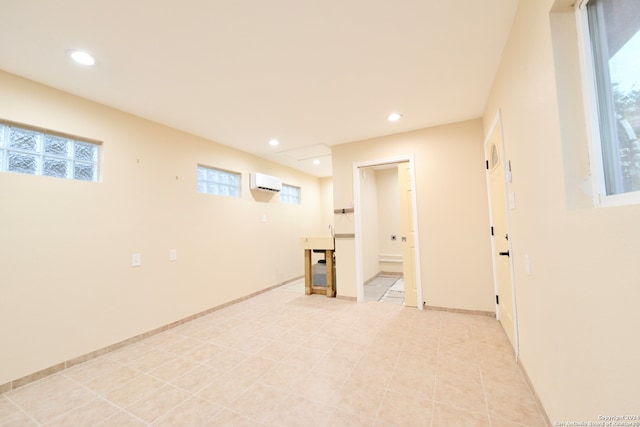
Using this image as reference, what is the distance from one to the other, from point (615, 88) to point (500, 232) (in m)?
2.08

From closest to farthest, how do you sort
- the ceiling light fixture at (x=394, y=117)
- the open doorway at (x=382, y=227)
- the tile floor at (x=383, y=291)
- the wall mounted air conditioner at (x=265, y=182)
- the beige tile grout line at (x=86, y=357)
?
the beige tile grout line at (x=86, y=357) < the ceiling light fixture at (x=394, y=117) < the tile floor at (x=383, y=291) < the wall mounted air conditioner at (x=265, y=182) < the open doorway at (x=382, y=227)

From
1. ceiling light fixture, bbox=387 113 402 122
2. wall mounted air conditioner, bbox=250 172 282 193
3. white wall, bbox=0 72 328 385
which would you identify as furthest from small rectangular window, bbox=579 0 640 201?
wall mounted air conditioner, bbox=250 172 282 193

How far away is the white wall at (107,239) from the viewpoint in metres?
2.08

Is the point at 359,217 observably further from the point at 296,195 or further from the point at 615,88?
the point at 615,88

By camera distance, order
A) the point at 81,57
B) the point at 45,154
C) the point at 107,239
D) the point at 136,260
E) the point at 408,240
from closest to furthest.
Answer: the point at 81,57
the point at 45,154
the point at 107,239
the point at 136,260
the point at 408,240

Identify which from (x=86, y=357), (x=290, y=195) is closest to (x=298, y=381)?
(x=86, y=357)

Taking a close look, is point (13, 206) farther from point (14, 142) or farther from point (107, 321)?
point (107, 321)

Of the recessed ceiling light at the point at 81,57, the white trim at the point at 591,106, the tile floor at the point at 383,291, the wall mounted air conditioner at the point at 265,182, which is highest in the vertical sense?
the recessed ceiling light at the point at 81,57

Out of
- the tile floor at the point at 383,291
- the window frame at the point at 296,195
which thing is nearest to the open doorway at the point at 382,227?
the tile floor at the point at 383,291

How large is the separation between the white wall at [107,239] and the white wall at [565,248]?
3.69 metres

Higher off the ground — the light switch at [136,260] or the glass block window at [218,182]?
the glass block window at [218,182]

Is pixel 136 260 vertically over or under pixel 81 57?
under

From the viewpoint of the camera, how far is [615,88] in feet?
2.91

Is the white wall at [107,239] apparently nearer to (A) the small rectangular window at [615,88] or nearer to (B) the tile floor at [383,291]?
(B) the tile floor at [383,291]
